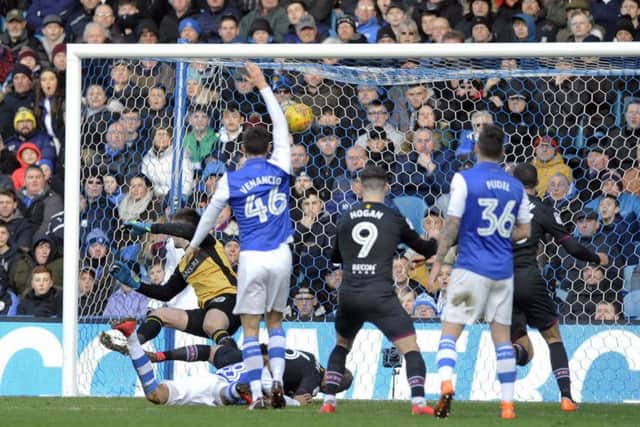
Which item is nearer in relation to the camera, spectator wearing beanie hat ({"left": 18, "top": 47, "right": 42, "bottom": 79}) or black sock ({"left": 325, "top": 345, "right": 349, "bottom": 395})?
black sock ({"left": 325, "top": 345, "right": 349, "bottom": 395})

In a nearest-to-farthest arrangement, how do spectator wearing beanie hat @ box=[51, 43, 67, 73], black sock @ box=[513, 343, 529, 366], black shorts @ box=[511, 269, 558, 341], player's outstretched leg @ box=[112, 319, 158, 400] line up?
player's outstretched leg @ box=[112, 319, 158, 400] → black shorts @ box=[511, 269, 558, 341] → black sock @ box=[513, 343, 529, 366] → spectator wearing beanie hat @ box=[51, 43, 67, 73]

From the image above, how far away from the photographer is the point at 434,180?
13469 millimetres

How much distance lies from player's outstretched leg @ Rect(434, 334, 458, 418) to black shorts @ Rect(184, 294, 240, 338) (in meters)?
2.83

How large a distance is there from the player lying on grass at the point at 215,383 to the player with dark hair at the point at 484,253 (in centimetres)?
145

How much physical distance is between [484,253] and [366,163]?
14.1ft

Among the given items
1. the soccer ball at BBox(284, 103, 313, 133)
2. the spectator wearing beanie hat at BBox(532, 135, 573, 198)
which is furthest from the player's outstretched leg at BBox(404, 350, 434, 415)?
the soccer ball at BBox(284, 103, 313, 133)

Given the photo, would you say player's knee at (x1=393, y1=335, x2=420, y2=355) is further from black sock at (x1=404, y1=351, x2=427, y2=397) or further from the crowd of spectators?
the crowd of spectators

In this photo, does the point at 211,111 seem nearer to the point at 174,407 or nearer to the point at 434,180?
the point at 434,180

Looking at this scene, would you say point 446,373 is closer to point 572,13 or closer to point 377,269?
point 377,269

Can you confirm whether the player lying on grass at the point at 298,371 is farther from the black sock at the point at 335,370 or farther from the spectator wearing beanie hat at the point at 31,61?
the spectator wearing beanie hat at the point at 31,61

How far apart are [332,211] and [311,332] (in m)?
1.22

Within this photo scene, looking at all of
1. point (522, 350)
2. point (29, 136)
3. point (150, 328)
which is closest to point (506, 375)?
point (522, 350)

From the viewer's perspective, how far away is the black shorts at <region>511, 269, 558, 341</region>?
10789 mm

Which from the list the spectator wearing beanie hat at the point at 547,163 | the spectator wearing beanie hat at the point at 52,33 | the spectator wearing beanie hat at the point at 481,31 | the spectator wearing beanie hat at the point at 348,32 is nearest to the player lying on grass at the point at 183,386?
the spectator wearing beanie hat at the point at 547,163
